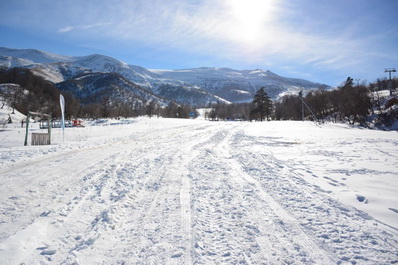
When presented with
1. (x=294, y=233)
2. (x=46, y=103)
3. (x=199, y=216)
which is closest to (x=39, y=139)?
(x=199, y=216)

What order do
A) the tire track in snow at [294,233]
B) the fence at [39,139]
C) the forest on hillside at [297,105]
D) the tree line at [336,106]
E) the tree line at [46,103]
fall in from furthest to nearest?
the tree line at [46,103] → the forest on hillside at [297,105] → the tree line at [336,106] → the fence at [39,139] → the tire track in snow at [294,233]

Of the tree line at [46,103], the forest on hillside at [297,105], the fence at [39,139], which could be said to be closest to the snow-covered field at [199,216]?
the fence at [39,139]

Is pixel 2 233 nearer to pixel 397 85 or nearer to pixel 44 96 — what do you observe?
pixel 397 85

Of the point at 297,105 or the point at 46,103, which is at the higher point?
the point at 46,103

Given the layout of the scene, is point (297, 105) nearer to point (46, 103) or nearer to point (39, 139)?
point (39, 139)

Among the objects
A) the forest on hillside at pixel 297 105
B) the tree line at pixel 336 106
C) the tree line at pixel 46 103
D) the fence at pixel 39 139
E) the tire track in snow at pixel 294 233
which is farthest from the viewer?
the tree line at pixel 46 103

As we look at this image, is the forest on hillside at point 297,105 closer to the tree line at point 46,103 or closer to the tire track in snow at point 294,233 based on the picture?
the tree line at point 46,103

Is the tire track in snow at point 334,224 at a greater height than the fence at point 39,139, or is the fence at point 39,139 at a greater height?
the fence at point 39,139

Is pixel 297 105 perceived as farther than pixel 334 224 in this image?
Yes


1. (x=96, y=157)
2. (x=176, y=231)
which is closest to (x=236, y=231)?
(x=176, y=231)

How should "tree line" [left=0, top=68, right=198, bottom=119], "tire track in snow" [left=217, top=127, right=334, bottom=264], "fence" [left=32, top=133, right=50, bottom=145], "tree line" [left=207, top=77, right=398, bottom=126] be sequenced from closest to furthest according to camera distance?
"tire track in snow" [left=217, top=127, right=334, bottom=264], "fence" [left=32, top=133, right=50, bottom=145], "tree line" [left=207, top=77, right=398, bottom=126], "tree line" [left=0, top=68, right=198, bottom=119]

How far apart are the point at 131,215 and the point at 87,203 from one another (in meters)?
1.30

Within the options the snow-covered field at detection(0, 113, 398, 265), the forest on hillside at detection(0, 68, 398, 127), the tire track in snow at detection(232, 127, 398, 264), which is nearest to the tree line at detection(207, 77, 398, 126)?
the forest on hillside at detection(0, 68, 398, 127)

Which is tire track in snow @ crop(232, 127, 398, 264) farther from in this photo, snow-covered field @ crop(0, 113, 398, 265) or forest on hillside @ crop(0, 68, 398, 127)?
forest on hillside @ crop(0, 68, 398, 127)
